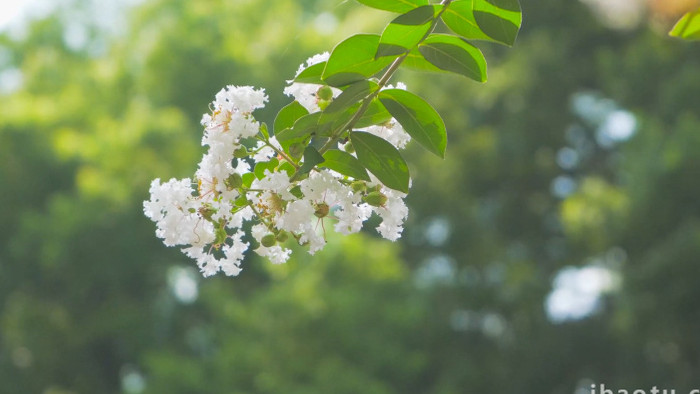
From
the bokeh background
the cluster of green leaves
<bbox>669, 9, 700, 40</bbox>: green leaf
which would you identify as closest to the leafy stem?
the cluster of green leaves

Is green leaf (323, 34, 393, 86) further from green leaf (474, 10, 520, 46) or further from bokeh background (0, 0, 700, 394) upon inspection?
bokeh background (0, 0, 700, 394)

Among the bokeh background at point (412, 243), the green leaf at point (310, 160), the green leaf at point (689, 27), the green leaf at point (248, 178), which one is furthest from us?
the bokeh background at point (412, 243)

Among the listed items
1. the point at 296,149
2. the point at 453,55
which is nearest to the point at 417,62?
the point at 453,55

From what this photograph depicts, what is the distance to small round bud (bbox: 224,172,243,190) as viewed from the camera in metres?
0.76

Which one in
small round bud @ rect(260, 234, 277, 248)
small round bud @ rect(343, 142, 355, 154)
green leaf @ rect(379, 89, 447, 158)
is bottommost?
small round bud @ rect(260, 234, 277, 248)

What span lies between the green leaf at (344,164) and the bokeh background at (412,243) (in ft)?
17.3

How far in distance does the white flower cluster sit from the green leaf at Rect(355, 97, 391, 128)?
23mm

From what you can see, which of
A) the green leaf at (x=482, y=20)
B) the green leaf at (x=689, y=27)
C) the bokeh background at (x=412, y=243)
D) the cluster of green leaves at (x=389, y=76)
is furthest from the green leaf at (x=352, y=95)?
the bokeh background at (x=412, y=243)

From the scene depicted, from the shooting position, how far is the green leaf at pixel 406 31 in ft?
2.44

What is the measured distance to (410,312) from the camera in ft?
22.0

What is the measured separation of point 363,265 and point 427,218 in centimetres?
144

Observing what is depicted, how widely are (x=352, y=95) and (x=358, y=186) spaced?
0.35 feet

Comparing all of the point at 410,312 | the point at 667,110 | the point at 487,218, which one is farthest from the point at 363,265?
the point at 667,110

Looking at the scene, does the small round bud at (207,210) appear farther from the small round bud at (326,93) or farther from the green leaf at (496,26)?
the green leaf at (496,26)
